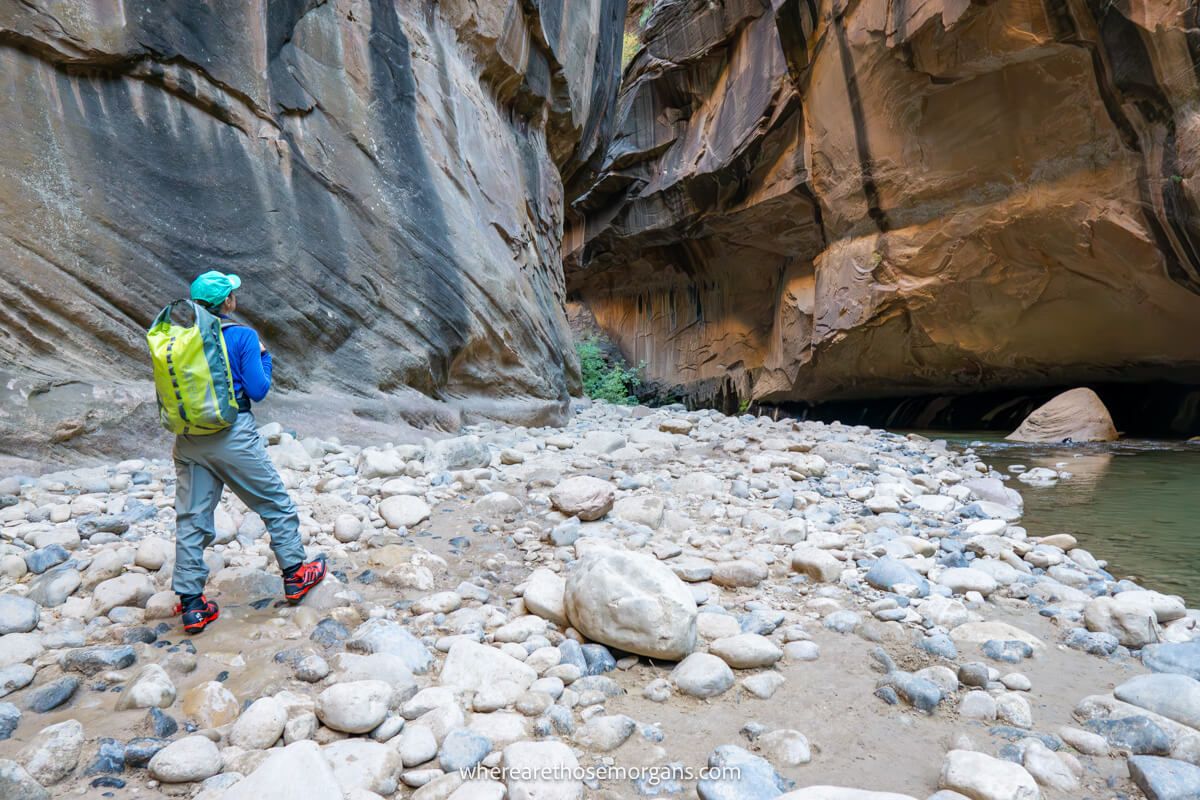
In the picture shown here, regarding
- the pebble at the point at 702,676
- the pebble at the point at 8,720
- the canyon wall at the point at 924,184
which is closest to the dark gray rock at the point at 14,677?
the pebble at the point at 8,720

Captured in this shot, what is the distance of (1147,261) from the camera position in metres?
7.88

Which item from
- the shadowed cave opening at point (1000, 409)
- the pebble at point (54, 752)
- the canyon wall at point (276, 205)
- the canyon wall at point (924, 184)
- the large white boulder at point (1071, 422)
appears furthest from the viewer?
the shadowed cave opening at point (1000, 409)

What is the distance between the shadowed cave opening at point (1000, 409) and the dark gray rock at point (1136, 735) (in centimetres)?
1198

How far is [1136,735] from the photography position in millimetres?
1323

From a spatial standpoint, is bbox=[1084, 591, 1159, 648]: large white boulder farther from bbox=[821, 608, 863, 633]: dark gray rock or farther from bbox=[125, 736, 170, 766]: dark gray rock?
bbox=[125, 736, 170, 766]: dark gray rock

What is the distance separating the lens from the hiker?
5.84 ft

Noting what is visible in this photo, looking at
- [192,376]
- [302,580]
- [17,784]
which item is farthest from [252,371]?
[17,784]

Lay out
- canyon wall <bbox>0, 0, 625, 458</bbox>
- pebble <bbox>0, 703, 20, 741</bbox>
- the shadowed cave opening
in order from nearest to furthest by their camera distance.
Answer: pebble <bbox>0, 703, 20, 741</bbox>, canyon wall <bbox>0, 0, 625, 458</bbox>, the shadowed cave opening

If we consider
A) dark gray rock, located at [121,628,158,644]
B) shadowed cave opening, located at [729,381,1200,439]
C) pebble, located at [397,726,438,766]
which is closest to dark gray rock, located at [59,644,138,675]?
dark gray rock, located at [121,628,158,644]

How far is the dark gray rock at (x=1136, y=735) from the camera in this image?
4.22 ft

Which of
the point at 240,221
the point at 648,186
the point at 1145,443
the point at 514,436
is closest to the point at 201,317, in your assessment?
the point at 240,221

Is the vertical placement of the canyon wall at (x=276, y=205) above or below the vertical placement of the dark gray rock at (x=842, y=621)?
above

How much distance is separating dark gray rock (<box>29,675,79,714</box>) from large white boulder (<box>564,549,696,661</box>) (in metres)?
1.25

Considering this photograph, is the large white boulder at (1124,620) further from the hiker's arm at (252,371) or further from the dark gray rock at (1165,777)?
the hiker's arm at (252,371)
